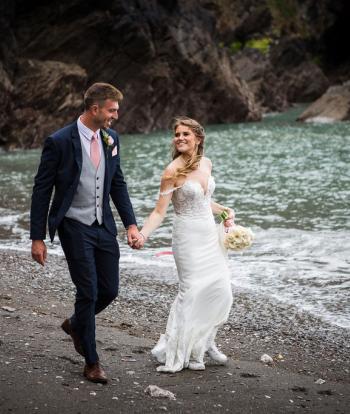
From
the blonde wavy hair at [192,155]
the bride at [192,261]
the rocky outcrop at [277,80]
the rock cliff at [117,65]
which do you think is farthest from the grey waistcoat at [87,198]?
the rocky outcrop at [277,80]

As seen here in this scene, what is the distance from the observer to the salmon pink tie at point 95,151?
600cm

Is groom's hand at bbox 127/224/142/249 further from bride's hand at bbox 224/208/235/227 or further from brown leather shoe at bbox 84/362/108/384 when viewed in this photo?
brown leather shoe at bbox 84/362/108/384

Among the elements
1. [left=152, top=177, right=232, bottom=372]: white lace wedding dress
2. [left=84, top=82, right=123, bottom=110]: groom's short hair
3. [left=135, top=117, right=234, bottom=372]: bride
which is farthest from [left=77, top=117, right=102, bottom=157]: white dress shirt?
[left=152, top=177, right=232, bottom=372]: white lace wedding dress

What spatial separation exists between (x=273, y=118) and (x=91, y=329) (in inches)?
1829

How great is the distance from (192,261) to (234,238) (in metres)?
0.41

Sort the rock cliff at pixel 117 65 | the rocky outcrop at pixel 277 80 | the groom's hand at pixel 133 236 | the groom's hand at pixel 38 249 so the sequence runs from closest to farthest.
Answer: the groom's hand at pixel 38 249
the groom's hand at pixel 133 236
the rock cliff at pixel 117 65
the rocky outcrop at pixel 277 80

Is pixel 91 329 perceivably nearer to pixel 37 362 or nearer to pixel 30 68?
pixel 37 362

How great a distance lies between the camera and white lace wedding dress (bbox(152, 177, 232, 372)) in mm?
6492

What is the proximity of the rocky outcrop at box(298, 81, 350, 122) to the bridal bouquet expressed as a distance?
123 feet

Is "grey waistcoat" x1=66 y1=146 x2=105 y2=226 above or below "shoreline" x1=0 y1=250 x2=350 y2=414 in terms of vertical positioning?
above

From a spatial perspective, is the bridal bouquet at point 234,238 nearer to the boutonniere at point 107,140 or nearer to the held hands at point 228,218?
the held hands at point 228,218

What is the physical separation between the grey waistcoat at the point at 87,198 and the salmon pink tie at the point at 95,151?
52mm

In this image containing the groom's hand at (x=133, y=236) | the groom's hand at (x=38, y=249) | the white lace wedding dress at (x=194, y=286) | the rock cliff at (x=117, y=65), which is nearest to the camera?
the groom's hand at (x=38, y=249)

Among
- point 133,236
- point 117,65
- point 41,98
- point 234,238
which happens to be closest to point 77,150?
point 133,236
